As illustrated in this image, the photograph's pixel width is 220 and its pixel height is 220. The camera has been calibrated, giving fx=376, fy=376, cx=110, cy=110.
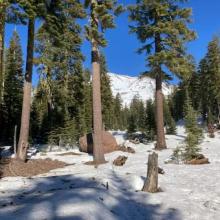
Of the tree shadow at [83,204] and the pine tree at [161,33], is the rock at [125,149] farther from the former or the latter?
the tree shadow at [83,204]

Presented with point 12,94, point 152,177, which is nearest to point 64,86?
point 12,94

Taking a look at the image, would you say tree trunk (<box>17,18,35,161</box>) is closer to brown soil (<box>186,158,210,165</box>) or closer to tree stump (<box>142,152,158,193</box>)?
brown soil (<box>186,158,210,165</box>)

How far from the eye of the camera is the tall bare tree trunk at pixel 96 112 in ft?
63.4

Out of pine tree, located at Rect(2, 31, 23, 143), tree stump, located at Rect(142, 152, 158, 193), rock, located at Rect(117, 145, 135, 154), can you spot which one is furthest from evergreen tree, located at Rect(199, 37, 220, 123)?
tree stump, located at Rect(142, 152, 158, 193)

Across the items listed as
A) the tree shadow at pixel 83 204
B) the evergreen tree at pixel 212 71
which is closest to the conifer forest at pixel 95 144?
the tree shadow at pixel 83 204

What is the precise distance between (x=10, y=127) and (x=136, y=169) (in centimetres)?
2337

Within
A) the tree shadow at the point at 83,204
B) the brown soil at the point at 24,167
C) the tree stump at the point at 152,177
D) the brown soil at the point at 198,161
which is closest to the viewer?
the tree shadow at the point at 83,204

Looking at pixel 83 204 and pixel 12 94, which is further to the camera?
pixel 12 94

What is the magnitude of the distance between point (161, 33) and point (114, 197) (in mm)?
16847

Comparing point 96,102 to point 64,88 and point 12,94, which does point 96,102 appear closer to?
point 64,88

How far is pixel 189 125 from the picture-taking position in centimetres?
2091

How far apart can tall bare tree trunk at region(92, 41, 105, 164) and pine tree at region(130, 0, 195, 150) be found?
523 centimetres

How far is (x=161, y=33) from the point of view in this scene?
24.7 m

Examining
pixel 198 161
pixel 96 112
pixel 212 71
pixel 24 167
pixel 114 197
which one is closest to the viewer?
pixel 114 197
